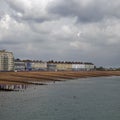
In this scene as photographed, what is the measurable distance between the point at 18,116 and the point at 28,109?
6667 millimetres

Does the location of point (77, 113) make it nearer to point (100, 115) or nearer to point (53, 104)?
point (100, 115)

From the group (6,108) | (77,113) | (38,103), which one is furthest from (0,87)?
(77,113)

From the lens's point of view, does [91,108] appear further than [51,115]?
Yes

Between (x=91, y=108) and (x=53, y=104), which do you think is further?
(x=53, y=104)

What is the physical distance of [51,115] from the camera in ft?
159

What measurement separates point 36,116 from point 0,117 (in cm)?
480

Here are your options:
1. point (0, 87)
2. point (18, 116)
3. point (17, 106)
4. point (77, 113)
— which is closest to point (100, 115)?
point (77, 113)

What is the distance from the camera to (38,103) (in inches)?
2425

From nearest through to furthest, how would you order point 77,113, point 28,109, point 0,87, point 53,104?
point 77,113 < point 28,109 < point 53,104 < point 0,87

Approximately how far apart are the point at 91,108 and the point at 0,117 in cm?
1545

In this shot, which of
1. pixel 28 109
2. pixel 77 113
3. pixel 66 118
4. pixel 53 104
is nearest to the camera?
pixel 66 118

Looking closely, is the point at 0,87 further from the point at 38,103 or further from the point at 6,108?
the point at 6,108

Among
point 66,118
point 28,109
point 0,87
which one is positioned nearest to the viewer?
point 66,118

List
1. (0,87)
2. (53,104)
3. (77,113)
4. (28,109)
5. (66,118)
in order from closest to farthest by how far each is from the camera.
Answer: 1. (66,118)
2. (77,113)
3. (28,109)
4. (53,104)
5. (0,87)
